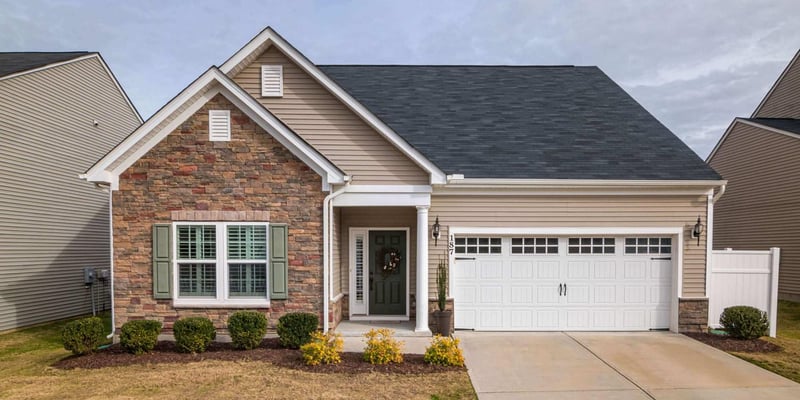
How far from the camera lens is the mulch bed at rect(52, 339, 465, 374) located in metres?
7.35

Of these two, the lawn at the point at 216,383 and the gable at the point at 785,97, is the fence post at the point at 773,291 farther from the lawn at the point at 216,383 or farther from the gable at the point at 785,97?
the gable at the point at 785,97

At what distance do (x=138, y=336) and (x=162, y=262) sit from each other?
57.2 inches

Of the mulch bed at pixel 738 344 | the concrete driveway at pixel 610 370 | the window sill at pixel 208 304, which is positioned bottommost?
the mulch bed at pixel 738 344

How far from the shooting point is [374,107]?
39.8ft

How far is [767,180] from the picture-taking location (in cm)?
1584

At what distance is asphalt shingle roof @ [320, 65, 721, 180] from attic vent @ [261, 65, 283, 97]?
2540 millimetres

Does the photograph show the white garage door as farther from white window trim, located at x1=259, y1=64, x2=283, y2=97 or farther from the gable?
the gable

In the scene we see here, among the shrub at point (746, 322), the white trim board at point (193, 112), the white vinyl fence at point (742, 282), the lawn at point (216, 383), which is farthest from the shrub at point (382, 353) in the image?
the white vinyl fence at point (742, 282)

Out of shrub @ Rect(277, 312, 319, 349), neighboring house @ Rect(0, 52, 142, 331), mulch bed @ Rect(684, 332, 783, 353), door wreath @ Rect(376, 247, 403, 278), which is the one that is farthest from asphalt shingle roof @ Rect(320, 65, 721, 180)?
neighboring house @ Rect(0, 52, 142, 331)

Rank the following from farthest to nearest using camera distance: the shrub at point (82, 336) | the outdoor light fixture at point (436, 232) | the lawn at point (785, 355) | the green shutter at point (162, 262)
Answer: the outdoor light fixture at point (436, 232)
the green shutter at point (162, 262)
the shrub at point (82, 336)
the lawn at point (785, 355)

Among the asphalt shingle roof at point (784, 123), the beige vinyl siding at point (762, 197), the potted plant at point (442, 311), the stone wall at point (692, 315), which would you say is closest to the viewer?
the potted plant at point (442, 311)

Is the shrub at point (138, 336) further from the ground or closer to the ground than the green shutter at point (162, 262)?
closer to the ground

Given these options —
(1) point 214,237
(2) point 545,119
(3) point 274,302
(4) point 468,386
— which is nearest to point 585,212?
(2) point 545,119

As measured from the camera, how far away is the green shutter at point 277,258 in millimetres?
8891
